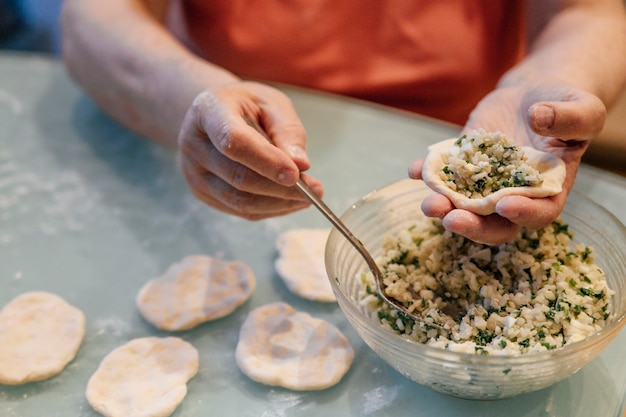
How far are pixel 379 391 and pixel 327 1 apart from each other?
93 centimetres

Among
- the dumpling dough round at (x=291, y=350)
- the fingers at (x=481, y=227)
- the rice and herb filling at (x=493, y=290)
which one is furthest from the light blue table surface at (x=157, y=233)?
the fingers at (x=481, y=227)

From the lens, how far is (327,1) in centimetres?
152

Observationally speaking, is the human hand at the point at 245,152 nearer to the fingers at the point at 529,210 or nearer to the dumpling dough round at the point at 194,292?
the dumpling dough round at the point at 194,292

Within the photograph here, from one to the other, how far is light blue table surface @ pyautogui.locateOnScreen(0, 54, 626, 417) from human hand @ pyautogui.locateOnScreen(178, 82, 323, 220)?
16 centimetres

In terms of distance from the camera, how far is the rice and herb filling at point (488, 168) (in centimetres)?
88

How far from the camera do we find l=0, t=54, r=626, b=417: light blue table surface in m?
0.94

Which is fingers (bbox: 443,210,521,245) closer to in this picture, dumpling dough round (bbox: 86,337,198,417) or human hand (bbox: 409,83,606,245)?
human hand (bbox: 409,83,606,245)

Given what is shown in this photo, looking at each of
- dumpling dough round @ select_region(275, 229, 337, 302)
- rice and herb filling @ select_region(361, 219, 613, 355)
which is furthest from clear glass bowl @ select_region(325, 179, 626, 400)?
dumpling dough round @ select_region(275, 229, 337, 302)

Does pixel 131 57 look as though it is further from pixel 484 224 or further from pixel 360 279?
pixel 484 224

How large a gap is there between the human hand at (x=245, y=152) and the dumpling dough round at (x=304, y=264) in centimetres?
10

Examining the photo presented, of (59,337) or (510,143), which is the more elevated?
(510,143)

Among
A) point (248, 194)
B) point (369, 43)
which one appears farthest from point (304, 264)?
point (369, 43)

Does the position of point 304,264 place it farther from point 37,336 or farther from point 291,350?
point 37,336

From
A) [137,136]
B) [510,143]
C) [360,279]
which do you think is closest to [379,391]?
[360,279]
